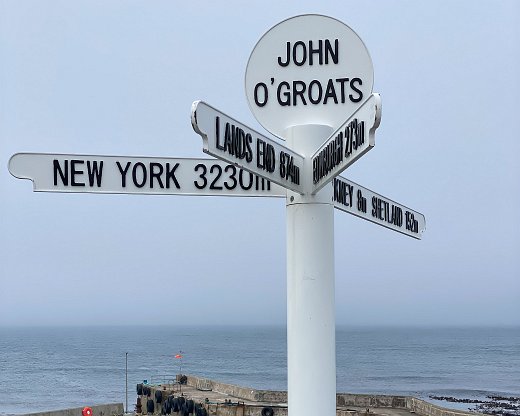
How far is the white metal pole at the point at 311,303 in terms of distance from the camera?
11.0 ft

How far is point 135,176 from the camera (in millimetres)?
3354

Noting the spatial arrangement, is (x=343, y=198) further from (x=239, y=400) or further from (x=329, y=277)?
(x=239, y=400)

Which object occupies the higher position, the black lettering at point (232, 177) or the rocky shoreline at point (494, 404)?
the black lettering at point (232, 177)

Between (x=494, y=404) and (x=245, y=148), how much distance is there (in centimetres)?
7210

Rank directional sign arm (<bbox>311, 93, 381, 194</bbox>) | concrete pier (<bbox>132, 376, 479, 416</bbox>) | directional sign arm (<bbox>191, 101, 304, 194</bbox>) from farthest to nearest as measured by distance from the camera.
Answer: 1. concrete pier (<bbox>132, 376, 479, 416</bbox>)
2. directional sign arm (<bbox>191, 101, 304, 194</bbox>)
3. directional sign arm (<bbox>311, 93, 381, 194</bbox>)

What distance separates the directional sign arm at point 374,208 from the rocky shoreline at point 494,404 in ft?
205

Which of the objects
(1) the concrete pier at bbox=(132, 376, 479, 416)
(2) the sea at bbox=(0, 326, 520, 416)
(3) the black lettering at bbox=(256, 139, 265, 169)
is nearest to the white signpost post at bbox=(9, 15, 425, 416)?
(3) the black lettering at bbox=(256, 139, 265, 169)

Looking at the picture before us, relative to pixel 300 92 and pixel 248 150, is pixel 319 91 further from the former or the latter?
pixel 248 150

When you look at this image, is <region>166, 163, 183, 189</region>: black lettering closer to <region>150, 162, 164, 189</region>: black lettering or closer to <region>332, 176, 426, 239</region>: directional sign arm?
<region>150, 162, 164, 189</region>: black lettering

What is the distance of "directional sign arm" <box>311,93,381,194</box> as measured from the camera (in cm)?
261

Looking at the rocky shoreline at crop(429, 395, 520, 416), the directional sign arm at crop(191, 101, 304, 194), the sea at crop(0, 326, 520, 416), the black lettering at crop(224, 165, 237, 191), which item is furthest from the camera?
the sea at crop(0, 326, 520, 416)

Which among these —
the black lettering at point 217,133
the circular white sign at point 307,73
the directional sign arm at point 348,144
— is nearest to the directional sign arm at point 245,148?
the black lettering at point 217,133

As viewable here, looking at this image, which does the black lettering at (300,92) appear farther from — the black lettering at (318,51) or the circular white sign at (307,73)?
the black lettering at (318,51)

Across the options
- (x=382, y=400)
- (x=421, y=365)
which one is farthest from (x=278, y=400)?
(x=421, y=365)
